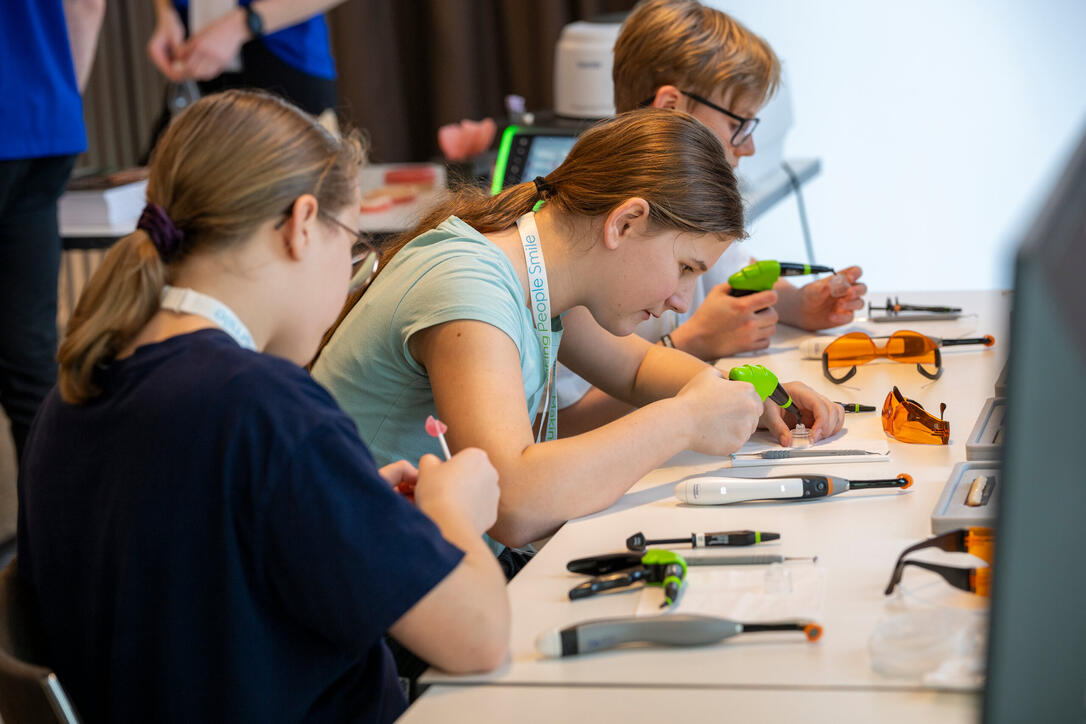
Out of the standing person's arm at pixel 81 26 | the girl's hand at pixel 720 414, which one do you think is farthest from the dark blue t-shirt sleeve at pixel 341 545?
the standing person's arm at pixel 81 26

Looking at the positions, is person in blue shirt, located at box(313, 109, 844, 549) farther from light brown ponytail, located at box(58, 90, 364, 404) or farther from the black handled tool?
light brown ponytail, located at box(58, 90, 364, 404)

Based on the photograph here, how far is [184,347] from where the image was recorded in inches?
35.7

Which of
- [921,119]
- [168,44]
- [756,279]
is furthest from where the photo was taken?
[921,119]

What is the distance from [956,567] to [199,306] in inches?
27.0

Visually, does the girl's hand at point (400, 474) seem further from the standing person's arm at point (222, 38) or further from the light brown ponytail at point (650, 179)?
the standing person's arm at point (222, 38)

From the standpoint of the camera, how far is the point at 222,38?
2.82 meters

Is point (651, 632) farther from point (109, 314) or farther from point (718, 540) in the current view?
point (109, 314)

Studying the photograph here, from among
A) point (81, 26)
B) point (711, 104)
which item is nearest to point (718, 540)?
point (711, 104)

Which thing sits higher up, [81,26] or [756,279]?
[81,26]

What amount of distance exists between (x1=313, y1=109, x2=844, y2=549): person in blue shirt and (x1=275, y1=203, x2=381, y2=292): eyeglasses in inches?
1.3

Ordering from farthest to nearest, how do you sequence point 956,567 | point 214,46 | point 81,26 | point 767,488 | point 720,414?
point 214,46
point 81,26
point 720,414
point 767,488
point 956,567

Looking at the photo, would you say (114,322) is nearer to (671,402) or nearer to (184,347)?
(184,347)

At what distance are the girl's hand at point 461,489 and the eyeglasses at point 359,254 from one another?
247 mm

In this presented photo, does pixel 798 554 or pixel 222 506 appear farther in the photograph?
pixel 798 554
